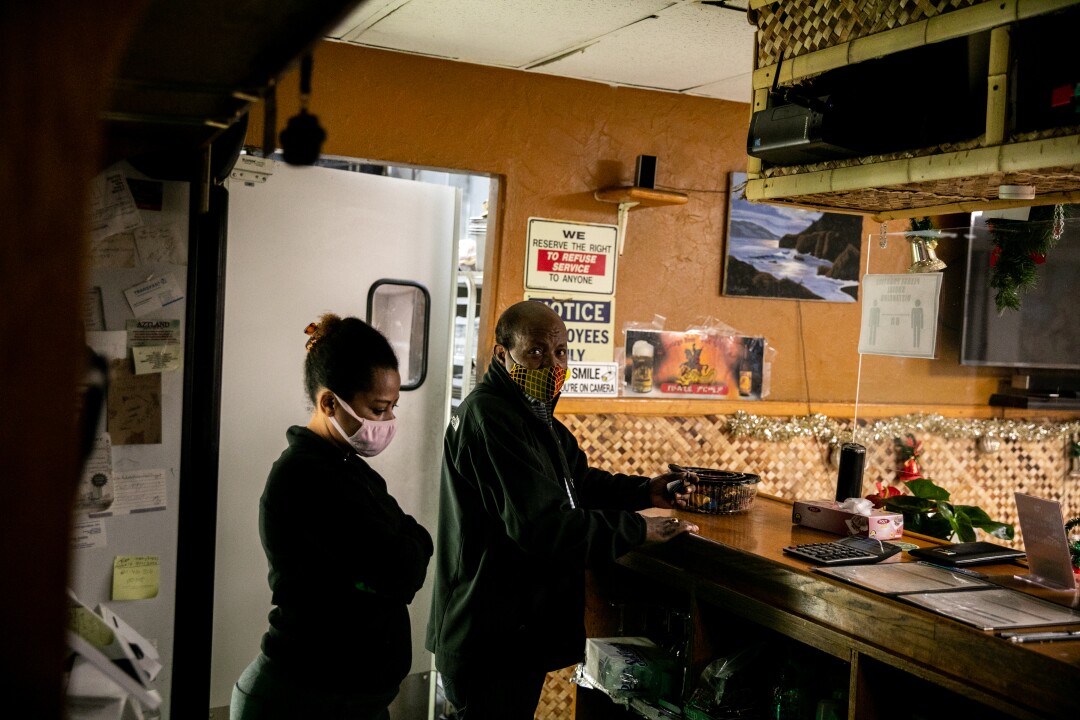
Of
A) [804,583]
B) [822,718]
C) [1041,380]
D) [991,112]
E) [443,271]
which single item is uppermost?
[991,112]

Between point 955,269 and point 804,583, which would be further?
point 955,269

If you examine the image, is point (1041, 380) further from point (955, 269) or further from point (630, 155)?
point (630, 155)

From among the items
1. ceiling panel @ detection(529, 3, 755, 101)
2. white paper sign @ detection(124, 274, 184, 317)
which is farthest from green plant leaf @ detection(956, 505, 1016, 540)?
white paper sign @ detection(124, 274, 184, 317)

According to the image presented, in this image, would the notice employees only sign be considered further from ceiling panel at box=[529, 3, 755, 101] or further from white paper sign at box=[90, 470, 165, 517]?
white paper sign at box=[90, 470, 165, 517]

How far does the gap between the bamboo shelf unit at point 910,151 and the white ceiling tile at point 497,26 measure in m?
0.53

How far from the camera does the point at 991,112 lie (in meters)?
2.22

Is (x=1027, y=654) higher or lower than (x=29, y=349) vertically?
lower

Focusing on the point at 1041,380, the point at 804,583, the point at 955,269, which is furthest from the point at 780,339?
the point at 804,583

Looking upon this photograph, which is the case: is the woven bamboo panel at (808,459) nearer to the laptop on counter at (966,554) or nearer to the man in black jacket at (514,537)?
the man in black jacket at (514,537)

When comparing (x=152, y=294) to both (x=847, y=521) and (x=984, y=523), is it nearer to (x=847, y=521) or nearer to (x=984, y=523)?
(x=847, y=521)

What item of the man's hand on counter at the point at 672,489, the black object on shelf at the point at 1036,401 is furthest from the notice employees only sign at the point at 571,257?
the black object on shelf at the point at 1036,401

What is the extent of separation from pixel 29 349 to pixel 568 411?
3412mm

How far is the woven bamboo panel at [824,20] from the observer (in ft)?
7.77

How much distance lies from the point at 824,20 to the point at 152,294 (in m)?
2.06
